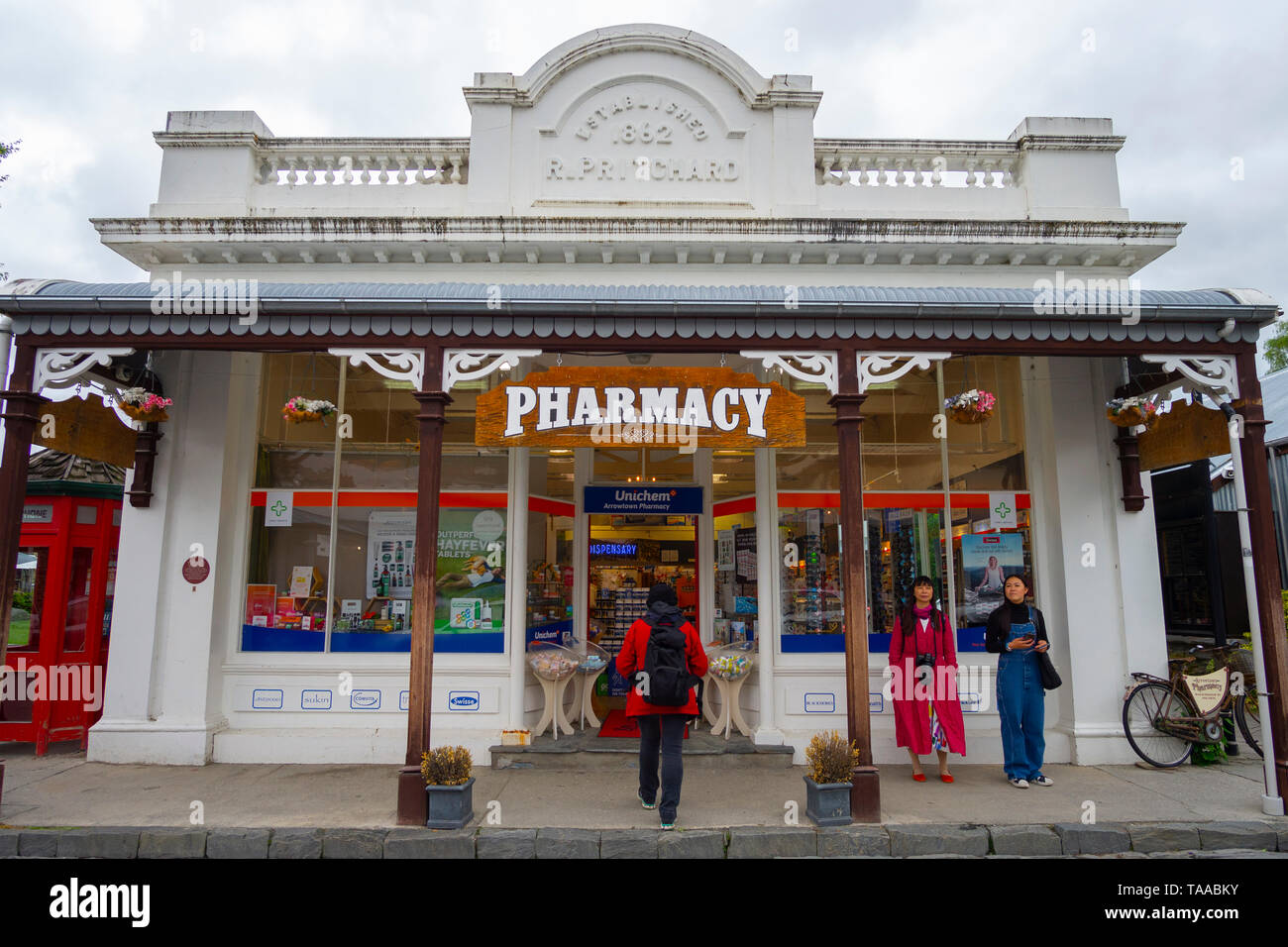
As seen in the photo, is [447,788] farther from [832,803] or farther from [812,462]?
[812,462]

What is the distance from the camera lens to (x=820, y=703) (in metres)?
7.99

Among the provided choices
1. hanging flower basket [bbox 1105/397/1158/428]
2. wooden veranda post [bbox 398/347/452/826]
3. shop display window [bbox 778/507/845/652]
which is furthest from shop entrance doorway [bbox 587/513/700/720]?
hanging flower basket [bbox 1105/397/1158/428]

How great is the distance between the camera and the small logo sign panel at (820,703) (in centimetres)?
798

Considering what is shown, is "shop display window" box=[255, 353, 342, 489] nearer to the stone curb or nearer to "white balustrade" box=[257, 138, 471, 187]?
"white balustrade" box=[257, 138, 471, 187]

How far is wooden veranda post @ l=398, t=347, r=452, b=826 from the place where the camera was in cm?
576

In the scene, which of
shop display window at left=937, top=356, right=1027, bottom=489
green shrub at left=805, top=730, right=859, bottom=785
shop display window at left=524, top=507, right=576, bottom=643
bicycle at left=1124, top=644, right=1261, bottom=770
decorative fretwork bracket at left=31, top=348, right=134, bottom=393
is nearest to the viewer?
green shrub at left=805, top=730, right=859, bottom=785

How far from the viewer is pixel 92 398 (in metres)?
7.37

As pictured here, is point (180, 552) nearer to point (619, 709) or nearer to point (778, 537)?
point (619, 709)

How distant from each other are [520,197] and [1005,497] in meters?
6.54

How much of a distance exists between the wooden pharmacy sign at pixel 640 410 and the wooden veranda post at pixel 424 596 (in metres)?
0.65

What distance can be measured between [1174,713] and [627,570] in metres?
6.05

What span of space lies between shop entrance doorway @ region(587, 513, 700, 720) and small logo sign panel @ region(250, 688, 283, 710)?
138 inches

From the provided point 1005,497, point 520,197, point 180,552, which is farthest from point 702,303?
point 180,552

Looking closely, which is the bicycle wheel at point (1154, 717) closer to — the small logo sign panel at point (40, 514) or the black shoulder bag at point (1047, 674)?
the black shoulder bag at point (1047, 674)
